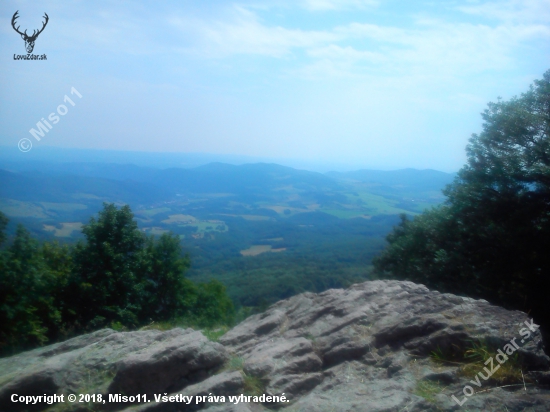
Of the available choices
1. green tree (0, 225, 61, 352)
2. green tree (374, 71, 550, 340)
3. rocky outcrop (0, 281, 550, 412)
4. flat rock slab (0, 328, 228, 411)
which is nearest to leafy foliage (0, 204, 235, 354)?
green tree (0, 225, 61, 352)

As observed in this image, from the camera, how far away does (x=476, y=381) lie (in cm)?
528

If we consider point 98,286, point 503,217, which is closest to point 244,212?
point 98,286

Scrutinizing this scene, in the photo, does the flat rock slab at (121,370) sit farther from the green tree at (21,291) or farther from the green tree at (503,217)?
the green tree at (503,217)

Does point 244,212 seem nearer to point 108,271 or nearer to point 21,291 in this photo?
point 108,271

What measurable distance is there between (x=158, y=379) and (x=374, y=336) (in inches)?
148

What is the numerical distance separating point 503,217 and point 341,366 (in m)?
9.29

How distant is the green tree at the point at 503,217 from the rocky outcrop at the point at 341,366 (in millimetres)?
5831

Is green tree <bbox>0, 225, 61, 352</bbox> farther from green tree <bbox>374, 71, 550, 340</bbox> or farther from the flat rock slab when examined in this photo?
green tree <bbox>374, 71, 550, 340</bbox>

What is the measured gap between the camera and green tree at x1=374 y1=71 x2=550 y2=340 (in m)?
11.7

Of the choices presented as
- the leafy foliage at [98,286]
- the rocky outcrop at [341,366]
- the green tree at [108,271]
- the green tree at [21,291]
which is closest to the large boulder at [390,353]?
the rocky outcrop at [341,366]

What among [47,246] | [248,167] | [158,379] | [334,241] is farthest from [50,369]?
[248,167]

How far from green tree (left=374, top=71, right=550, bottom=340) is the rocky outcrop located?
583 cm

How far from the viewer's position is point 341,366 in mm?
6402

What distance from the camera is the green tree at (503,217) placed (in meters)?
11.7
